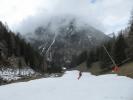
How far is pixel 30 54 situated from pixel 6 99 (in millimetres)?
122737

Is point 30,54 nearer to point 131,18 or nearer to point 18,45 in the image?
point 18,45

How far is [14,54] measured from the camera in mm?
134875

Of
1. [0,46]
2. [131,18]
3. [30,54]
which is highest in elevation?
[131,18]

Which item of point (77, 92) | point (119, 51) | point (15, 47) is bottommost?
point (15, 47)

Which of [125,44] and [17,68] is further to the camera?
[17,68]

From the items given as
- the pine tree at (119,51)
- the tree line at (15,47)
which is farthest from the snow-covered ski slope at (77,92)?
the tree line at (15,47)

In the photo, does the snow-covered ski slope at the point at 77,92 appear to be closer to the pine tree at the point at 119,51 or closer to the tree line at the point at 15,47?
the pine tree at the point at 119,51

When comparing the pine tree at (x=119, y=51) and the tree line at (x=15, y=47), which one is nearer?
the pine tree at (x=119, y=51)

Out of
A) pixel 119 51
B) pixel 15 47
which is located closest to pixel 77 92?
pixel 119 51

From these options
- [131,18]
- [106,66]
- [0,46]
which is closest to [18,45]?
[0,46]

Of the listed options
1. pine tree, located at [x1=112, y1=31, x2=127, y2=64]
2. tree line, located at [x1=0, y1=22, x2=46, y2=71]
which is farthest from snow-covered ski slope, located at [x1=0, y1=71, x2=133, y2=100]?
tree line, located at [x1=0, y1=22, x2=46, y2=71]

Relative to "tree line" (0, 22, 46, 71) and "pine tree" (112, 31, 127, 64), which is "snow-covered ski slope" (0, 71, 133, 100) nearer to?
"pine tree" (112, 31, 127, 64)

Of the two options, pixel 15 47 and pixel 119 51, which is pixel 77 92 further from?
pixel 15 47

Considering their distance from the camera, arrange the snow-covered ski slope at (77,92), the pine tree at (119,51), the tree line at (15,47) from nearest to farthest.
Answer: the snow-covered ski slope at (77,92), the pine tree at (119,51), the tree line at (15,47)
